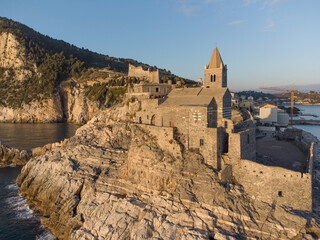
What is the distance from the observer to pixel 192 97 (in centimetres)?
2572

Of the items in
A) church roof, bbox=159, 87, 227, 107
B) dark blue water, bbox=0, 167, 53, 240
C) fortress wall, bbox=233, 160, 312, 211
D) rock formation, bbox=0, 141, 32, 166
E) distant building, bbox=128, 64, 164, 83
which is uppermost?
distant building, bbox=128, 64, 164, 83

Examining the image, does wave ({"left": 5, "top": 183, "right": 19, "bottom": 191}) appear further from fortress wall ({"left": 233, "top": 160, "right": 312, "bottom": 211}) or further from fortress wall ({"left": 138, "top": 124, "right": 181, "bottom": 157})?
fortress wall ({"left": 233, "top": 160, "right": 312, "bottom": 211})

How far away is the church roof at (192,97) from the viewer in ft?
79.7

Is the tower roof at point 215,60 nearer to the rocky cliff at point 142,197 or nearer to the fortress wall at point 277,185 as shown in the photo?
the rocky cliff at point 142,197

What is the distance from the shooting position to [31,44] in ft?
338

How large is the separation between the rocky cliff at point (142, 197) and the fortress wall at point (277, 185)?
733 mm

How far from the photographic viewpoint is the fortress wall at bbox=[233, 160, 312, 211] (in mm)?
17828

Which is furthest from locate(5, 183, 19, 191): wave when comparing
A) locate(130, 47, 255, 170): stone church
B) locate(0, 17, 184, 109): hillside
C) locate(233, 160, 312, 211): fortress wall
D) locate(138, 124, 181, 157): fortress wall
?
locate(0, 17, 184, 109): hillside

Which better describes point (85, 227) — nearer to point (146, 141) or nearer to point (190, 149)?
point (146, 141)

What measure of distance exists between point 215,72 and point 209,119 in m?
6.77

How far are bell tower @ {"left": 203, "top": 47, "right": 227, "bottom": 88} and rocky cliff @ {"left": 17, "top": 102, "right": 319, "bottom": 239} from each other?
28.4ft

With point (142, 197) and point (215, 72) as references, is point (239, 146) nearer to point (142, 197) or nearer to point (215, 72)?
point (215, 72)

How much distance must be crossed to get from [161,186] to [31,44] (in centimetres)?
10623

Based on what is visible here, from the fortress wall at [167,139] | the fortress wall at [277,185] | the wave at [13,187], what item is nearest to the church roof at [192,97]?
the fortress wall at [167,139]
